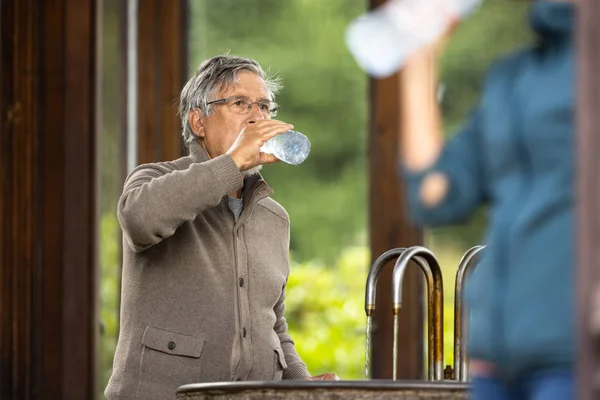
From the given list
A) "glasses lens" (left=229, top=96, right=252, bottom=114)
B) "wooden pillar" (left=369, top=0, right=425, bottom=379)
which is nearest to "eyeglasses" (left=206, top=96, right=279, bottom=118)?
"glasses lens" (left=229, top=96, right=252, bottom=114)

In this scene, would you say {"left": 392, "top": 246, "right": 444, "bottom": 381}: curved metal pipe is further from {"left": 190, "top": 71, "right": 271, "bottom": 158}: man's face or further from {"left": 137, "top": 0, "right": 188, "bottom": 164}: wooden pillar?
{"left": 137, "top": 0, "right": 188, "bottom": 164}: wooden pillar

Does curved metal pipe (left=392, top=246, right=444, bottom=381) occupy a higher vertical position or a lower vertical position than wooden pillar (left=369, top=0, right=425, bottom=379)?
lower

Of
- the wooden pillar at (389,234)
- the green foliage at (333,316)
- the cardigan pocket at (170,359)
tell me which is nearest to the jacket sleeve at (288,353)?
the cardigan pocket at (170,359)

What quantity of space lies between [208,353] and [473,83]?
5.41ft

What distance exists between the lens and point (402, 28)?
144cm

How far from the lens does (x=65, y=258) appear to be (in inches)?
159

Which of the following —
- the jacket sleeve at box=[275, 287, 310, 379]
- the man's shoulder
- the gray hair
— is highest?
the gray hair

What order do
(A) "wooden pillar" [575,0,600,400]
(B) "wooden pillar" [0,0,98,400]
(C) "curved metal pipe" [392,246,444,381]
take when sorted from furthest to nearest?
(B) "wooden pillar" [0,0,98,400] → (C) "curved metal pipe" [392,246,444,381] → (A) "wooden pillar" [575,0,600,400]

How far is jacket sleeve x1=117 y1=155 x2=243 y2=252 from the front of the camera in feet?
8.17

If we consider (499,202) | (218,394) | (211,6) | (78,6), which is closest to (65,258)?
(78,6)

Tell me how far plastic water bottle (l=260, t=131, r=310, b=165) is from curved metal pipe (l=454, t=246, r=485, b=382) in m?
0.42

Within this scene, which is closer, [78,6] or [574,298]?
[574,298]

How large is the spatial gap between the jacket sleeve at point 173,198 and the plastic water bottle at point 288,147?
143 millimetres

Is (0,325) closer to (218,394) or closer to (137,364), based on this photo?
(137,364)
